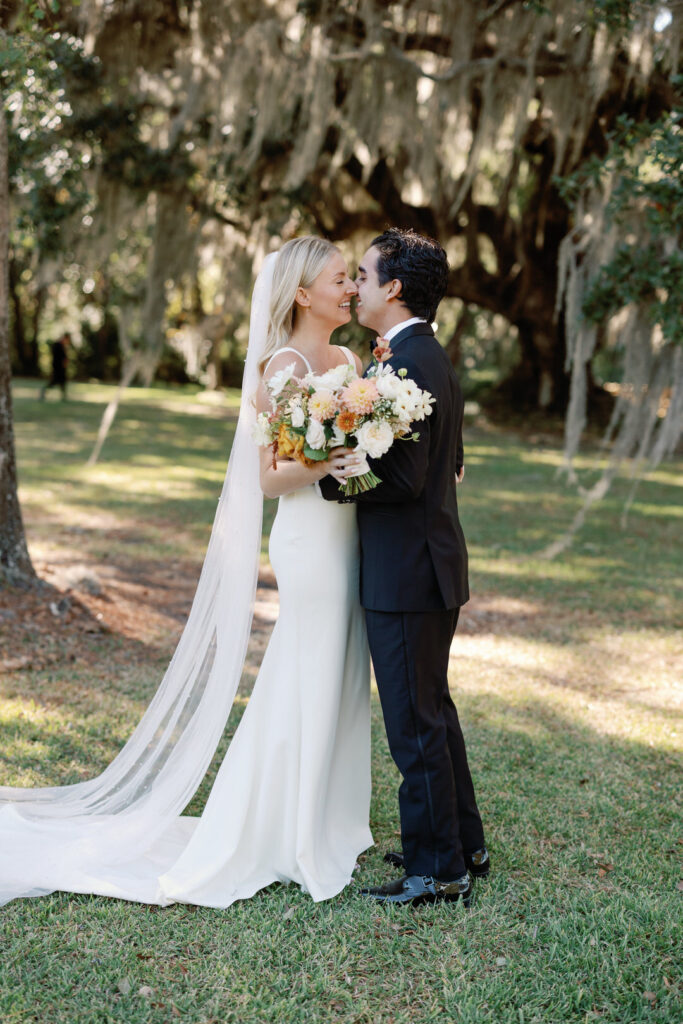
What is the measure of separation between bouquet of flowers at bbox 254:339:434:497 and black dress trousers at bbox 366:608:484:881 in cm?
50

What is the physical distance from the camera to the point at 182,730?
3.41m

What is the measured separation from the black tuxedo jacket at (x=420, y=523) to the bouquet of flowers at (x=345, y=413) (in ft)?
0.39

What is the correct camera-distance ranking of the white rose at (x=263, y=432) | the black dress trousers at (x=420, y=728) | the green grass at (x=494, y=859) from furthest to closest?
the black dress trousers at (x=420, y=728) → the white rose at (x=263, y=432) → the green grass at (x=494, y=859)

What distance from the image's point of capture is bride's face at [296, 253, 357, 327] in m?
2.99

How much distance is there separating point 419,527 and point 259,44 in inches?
315

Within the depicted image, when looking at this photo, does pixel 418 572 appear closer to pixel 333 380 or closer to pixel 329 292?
pixel 333 380

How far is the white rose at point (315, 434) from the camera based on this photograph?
2.59 m

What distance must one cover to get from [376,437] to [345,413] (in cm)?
11

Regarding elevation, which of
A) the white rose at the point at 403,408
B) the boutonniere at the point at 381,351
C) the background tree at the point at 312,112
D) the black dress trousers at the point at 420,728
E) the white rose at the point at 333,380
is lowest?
the black dress trousers at the point at 420,728

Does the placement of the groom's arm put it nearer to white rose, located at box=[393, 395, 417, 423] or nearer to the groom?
the groom

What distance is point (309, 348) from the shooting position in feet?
10.1

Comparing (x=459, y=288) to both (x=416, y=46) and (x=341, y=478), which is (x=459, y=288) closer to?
(x=416, y=46)

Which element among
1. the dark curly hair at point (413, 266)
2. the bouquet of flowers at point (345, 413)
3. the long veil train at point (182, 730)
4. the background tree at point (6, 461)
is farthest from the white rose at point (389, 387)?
the background tree at point (6, 461)

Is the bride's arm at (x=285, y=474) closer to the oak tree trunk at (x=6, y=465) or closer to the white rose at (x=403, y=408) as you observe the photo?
the white rose at (x=403, y=408)
